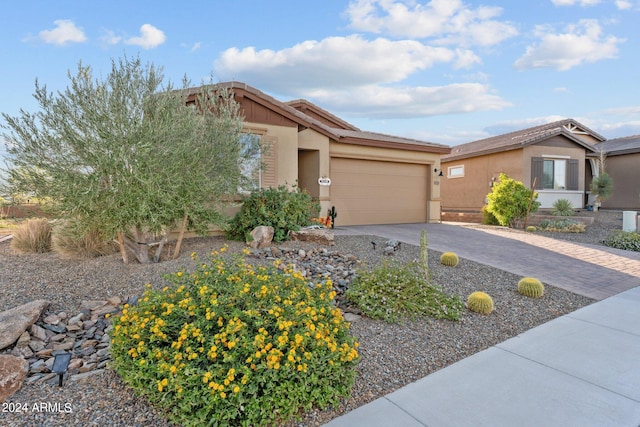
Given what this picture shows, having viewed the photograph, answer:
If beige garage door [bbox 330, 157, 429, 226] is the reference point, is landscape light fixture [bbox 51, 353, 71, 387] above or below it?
below

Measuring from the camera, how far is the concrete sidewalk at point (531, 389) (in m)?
2.51

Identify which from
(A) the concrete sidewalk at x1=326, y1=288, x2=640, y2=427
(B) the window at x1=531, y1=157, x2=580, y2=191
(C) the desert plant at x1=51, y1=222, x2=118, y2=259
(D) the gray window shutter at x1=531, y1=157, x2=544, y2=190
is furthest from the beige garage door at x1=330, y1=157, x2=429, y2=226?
(A) the concrete sidewalk at x1=326, y1=288, x2=640, y2=427

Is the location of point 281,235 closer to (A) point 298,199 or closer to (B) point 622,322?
(A) point 298,199

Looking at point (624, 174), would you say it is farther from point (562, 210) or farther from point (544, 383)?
point (544, 383)

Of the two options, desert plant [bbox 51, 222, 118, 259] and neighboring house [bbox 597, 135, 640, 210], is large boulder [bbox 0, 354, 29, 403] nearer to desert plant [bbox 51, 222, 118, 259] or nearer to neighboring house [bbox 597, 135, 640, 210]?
desert plant [bbox 51, 222, 118, 259]

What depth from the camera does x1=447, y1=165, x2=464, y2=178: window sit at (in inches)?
754

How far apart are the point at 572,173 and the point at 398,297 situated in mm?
17828

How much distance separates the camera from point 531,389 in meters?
2.90

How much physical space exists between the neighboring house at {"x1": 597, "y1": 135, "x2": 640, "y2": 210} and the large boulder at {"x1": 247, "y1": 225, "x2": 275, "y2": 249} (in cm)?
1965

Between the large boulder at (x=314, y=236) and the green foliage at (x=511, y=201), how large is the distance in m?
8.73

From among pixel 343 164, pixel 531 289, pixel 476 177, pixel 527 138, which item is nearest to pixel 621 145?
pixel 527 138

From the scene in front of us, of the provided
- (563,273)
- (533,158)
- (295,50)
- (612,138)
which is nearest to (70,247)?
(295,50)

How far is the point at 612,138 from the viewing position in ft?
69.3

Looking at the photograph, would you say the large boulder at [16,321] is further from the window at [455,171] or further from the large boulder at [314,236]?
the window at [455,171]
